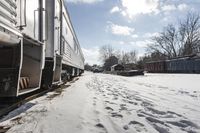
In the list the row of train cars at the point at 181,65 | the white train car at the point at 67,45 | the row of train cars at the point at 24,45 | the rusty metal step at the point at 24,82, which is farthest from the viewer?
the row of train cars at the point at 181,65

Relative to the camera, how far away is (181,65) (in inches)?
1683

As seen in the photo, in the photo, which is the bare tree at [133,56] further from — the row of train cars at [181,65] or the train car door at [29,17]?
the train car door at [29,17]

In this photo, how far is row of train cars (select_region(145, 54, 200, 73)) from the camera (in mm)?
37263

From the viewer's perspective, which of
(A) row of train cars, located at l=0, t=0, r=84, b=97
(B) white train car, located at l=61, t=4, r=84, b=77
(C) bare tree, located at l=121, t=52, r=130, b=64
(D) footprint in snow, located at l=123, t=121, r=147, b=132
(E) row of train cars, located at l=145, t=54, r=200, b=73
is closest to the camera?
(D) footprint in snow, located at l=123, t=121, r=147, b=132

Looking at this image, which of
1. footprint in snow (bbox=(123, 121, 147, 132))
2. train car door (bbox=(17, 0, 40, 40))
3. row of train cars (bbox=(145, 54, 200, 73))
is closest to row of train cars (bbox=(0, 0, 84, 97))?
train car door (bbox=(17, 0, 40, 40))

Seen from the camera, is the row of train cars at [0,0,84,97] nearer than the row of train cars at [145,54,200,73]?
Yes

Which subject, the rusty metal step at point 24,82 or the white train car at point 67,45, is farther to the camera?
the white train car at point 67,45

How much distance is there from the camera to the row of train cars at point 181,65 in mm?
37263

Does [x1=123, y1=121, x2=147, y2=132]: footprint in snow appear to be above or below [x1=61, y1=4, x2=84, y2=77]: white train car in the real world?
below

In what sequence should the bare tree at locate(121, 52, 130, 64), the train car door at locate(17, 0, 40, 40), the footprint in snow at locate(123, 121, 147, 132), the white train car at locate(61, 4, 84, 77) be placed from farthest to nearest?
the bare tree at locate(121, 52, 130, 64), the white train car at locate(61, 4, 84, 77), the train car door at locate(17, 0, 40, 40), the footprint in snow at locate(123, 121, 147, 132)

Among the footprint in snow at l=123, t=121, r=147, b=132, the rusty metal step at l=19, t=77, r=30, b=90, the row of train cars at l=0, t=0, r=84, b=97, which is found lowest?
the footprint in snow at l=123, t=121, r=147, b=132

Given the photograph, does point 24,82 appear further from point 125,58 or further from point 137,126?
point 125,58

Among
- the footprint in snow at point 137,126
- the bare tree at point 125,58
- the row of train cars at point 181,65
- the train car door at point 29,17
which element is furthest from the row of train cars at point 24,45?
the bare tree at point 125,58

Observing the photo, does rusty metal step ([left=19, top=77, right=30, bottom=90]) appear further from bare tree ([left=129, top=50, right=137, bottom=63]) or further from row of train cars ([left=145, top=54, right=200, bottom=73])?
bare tree ([left=129, top=50, right=137, bottom=63])
